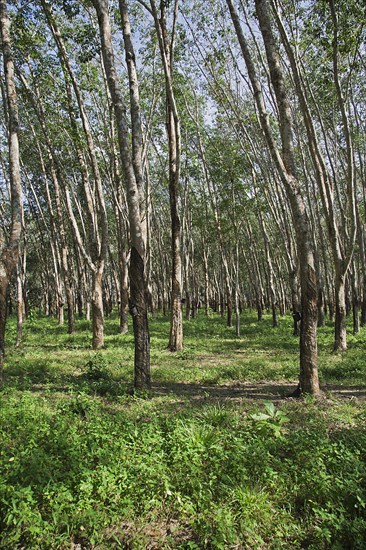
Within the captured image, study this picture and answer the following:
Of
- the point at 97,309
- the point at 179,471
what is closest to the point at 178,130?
the point at 97,309

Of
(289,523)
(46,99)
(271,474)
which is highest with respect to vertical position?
(46,99)

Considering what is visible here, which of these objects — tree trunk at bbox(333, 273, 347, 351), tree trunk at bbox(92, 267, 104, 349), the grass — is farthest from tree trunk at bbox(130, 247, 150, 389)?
tree trunk at bbox(333, 273, 347, 351)

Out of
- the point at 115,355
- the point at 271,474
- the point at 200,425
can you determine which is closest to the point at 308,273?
the point at 200,425

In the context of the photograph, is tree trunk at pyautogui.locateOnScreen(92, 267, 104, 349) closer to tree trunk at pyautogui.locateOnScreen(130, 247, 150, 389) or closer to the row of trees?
the row of trees

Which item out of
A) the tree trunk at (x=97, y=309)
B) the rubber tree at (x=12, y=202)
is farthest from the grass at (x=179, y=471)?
the tree trunk at (x=97, y=309)

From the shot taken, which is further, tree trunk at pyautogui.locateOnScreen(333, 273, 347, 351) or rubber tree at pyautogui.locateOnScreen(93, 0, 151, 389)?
tree trunk at pyautogui.locateOnScreen(333, 273, 347, 351)

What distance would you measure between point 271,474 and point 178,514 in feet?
3.25

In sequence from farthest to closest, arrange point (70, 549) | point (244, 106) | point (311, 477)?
1. point (244, 106)
2. point (311, 477)
3. point (70, 549)

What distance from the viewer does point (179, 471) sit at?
381 centimetres

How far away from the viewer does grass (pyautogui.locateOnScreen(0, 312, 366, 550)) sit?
10.0 feet

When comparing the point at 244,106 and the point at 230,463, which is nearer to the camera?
the point at 230,463

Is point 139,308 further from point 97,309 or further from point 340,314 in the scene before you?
point 340,314

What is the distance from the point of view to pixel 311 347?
6418 mm

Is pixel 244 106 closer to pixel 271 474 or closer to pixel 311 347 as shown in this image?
pixel 311 347
